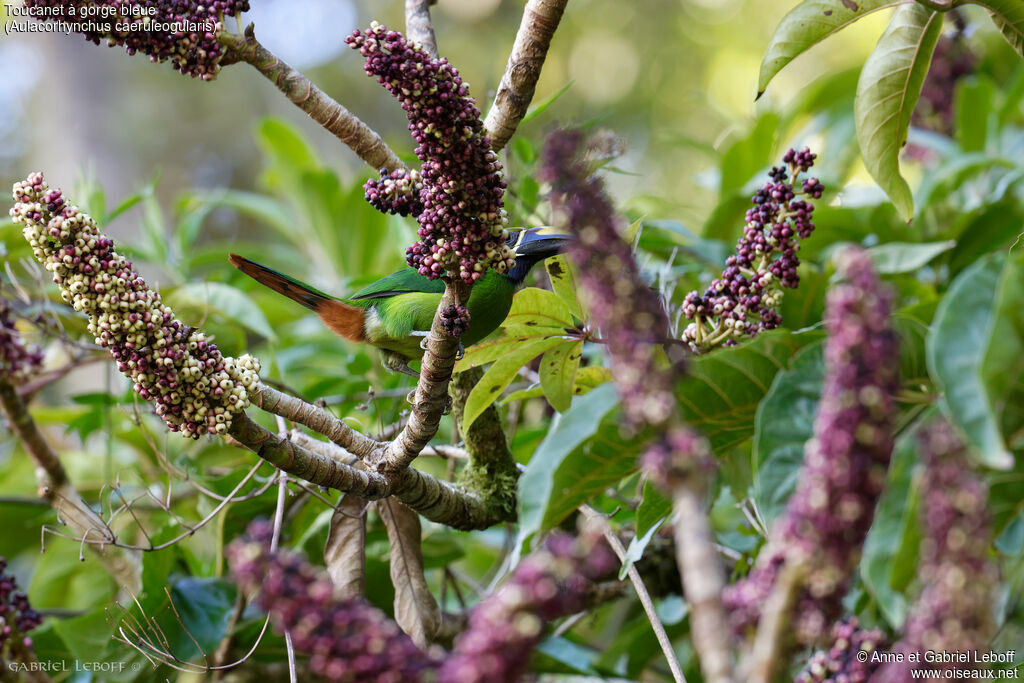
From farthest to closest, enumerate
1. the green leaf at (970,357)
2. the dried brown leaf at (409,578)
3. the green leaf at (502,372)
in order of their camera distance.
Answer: the dried brown leaf at (409,578) → the green leaf at (502,372) → the green leaf at (970,357)

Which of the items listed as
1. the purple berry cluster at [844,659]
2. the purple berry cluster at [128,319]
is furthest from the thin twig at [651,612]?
the purple berry cluster at [128,319]

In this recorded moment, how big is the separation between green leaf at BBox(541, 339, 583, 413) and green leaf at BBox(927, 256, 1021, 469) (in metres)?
0.79

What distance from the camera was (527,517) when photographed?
3.50ft

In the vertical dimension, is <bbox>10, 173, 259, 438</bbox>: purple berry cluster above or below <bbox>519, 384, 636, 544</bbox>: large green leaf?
above

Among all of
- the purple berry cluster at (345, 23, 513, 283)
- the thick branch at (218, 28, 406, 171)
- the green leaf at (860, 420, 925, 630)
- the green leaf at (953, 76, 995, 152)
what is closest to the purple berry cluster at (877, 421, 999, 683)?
the green leaf at (860, 420, 925, 630)

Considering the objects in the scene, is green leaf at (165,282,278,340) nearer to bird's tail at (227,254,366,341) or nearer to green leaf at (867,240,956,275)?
bird's tail at (227,254,366,341)

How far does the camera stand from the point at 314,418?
1.69 m

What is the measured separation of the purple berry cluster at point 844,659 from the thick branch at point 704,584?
1.10 ft

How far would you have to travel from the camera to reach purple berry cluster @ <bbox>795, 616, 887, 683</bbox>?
100 centimetres

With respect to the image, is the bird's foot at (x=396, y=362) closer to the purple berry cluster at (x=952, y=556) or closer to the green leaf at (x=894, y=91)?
the green leaf at (x=894, y=91)

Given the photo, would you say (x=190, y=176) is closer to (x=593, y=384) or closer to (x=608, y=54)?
(x=608, y=54)

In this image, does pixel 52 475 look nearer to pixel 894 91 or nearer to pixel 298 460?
pixel 298 460

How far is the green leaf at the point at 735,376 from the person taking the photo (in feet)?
4.00

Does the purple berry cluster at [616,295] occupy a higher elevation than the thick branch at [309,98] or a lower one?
lower
